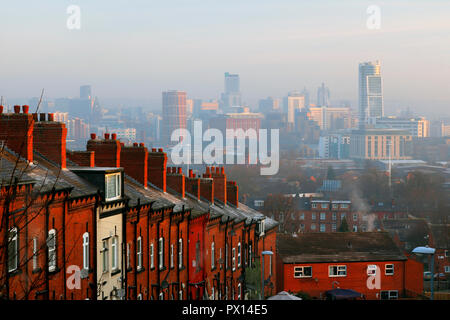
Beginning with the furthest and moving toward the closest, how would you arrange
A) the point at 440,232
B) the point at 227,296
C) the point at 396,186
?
the point at 396,186
the point at 440,232
the point at 227,296

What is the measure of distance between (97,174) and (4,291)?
6.82 m

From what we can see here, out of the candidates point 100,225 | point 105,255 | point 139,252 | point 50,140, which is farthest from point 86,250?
point 139,252

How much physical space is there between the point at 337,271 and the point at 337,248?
13.7ft

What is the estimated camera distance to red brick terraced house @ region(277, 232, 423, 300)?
51.8 m

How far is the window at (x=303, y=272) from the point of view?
5194 cm

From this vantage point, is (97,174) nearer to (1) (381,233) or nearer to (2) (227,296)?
(2) (227,296)

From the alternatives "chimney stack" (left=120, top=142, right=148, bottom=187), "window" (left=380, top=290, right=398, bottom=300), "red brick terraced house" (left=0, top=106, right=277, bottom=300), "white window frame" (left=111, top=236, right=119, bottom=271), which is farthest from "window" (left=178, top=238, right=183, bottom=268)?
"window" (left=380, top=290, right=398, bottom=300)

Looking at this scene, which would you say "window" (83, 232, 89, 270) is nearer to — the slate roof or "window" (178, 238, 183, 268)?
"window" (178, 238, 183, 268)

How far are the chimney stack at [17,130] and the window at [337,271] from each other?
34.7 meters

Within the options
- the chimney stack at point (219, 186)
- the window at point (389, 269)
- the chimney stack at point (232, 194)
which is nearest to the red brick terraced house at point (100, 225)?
the chimney stack at point (219, 186)

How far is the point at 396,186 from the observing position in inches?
7352

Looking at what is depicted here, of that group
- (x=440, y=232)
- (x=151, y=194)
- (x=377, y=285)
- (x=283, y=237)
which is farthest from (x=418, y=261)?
(x=440, y=232)

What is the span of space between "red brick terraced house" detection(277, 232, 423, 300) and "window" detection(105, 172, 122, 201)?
2959 centimetres
